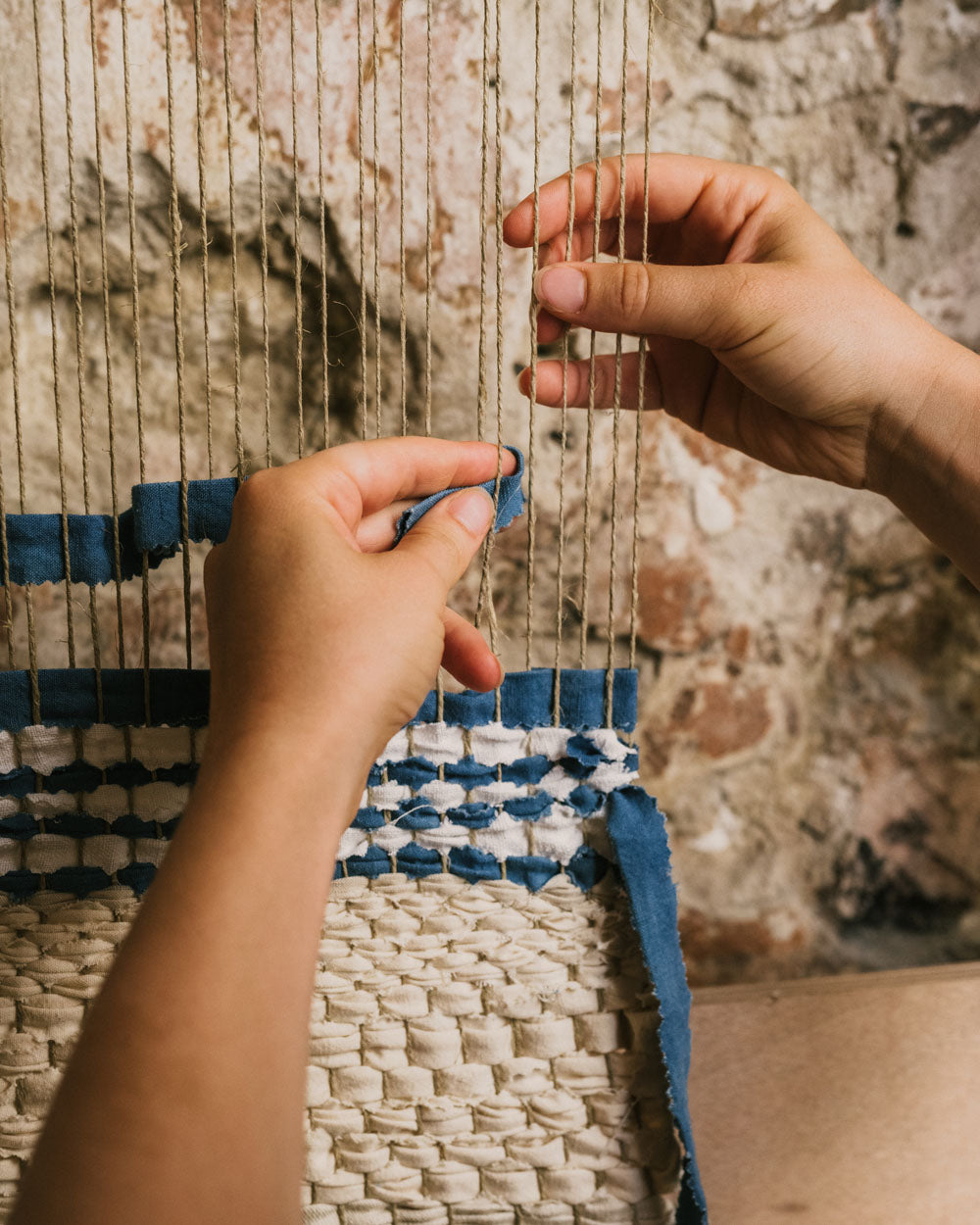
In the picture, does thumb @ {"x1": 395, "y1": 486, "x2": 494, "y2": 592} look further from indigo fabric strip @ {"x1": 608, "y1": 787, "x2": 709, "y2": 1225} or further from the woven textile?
indigo fabric strip @ {"x1": 608, "y1": 787, "x2": 709, "y2": 1225}

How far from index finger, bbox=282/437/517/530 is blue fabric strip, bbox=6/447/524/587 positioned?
0.08ft

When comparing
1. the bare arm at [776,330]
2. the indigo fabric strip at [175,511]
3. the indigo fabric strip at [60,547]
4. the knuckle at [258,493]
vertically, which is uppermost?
the bare arm at [776,330]

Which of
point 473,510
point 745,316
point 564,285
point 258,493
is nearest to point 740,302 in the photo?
point 745,316

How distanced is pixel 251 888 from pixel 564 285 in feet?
1.55

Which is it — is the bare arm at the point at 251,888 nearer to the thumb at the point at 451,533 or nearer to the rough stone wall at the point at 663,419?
the thumb at the point at 451,533

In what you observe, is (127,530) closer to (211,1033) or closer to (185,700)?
(185,700)

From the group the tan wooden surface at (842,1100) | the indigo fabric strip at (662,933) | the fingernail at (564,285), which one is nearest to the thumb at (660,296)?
the fingernail at (564,285)

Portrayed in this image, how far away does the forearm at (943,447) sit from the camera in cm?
71

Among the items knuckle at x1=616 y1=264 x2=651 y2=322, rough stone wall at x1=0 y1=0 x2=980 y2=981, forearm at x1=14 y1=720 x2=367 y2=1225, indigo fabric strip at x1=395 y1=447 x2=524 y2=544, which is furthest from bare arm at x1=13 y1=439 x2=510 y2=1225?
rough stone wall at x1=0 y1=0 x2=980 y2=981

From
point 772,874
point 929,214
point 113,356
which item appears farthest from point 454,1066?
point 929,214

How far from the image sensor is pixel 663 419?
100cm

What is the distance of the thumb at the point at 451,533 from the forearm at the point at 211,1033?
162 millimetres

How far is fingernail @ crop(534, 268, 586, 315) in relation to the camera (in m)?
0.66

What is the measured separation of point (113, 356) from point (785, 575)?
0.77 meters
